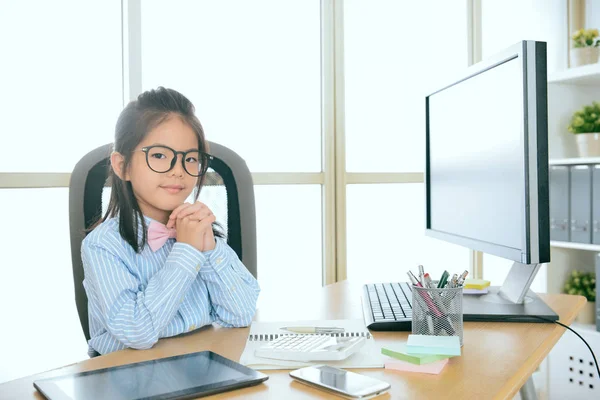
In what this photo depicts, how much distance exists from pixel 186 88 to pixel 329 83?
0.64 metres

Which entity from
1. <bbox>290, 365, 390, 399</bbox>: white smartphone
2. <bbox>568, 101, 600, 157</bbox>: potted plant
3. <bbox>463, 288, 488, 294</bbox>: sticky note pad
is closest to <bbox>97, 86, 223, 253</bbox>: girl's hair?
<bbox>290, 365, 390, 399</bbox>: white smartphone

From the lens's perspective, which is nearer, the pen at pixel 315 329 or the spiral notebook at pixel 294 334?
the spiral notebook at pixel 294 334

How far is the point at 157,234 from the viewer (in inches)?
44.5

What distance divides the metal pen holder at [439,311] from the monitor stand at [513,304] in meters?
0.18

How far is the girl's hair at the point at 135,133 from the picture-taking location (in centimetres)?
112

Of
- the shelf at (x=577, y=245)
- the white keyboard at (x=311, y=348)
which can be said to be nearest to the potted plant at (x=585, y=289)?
the shelf at (x=577, y=245)

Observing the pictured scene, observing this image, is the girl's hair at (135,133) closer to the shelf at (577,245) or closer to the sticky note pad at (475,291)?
the sticky note pad at (475,291)

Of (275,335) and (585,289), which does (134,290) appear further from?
(585,289)

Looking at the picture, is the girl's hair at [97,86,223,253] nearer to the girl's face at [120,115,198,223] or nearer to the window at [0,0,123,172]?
the girl's face at [120,115,198,223]

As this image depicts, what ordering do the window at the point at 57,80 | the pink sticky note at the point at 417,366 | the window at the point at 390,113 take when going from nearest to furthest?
the pink sticky note at the point at 417,366
the window at the point at 57,80
the window at the point at 390,113

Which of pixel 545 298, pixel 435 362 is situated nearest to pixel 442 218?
pixel 545 298

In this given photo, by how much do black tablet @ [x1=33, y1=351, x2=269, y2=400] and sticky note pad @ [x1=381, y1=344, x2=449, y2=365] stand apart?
209mm

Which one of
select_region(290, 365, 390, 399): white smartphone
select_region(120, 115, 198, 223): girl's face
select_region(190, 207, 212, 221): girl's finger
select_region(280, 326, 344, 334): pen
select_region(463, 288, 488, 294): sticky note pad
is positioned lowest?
select_region(290, 365, 390, 399): white smartphone

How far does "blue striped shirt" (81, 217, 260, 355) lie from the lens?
985 millimetres
